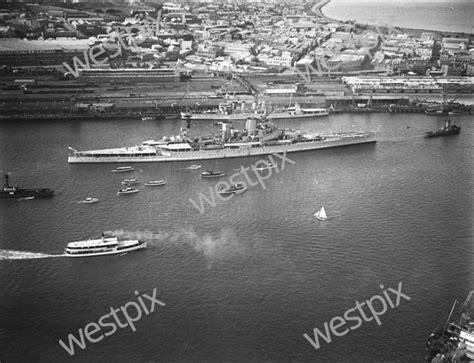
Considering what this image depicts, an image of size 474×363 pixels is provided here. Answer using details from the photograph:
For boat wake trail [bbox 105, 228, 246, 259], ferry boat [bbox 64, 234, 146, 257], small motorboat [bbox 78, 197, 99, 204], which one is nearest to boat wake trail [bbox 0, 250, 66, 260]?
ferry boat [bbox 64, 234, 146, 257]

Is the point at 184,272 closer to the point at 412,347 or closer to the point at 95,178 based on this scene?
the point at 412,347

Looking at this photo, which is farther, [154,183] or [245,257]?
[154,183]

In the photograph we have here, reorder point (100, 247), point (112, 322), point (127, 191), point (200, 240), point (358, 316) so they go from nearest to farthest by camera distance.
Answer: point (112, 322) → point (358, 316) → point (100, 247) → point (200, 240) → point (127, 191)

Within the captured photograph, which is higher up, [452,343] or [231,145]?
[231,145]

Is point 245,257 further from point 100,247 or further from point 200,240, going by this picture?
point 100,247

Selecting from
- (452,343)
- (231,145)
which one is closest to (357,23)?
(231,145)

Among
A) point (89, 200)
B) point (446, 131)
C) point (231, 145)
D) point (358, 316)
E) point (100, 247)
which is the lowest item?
point (358, 316)
